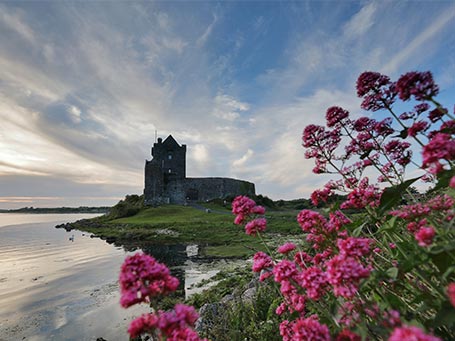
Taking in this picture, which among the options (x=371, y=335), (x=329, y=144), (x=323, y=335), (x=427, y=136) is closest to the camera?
(x=323, y=335)

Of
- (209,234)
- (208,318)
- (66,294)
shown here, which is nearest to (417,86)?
(208,318)

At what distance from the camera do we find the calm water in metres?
6.95

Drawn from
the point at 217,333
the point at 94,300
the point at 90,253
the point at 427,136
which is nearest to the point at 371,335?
the point at 427,136

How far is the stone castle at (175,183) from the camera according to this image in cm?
4956

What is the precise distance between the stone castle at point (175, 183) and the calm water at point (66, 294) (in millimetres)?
31056

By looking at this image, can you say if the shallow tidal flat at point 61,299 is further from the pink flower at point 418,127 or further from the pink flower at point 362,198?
the pink flower at point 418,127

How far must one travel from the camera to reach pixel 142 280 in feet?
5.36

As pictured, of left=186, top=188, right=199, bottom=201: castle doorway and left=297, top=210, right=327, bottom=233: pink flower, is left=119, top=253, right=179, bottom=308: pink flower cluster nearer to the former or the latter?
left=297, top=210, right=327, bottom=233: pink flower

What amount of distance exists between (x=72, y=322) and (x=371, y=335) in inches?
332

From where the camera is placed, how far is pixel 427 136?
257cm

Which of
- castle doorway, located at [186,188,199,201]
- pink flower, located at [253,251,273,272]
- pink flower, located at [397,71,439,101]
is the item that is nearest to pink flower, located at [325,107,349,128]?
pink flower, located at [397,71,439,101]

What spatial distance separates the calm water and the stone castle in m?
31.1

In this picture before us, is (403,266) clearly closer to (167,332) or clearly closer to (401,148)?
(167,332)

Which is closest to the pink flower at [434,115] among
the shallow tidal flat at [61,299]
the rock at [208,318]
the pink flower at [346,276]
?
the pink flower at [346,276]
